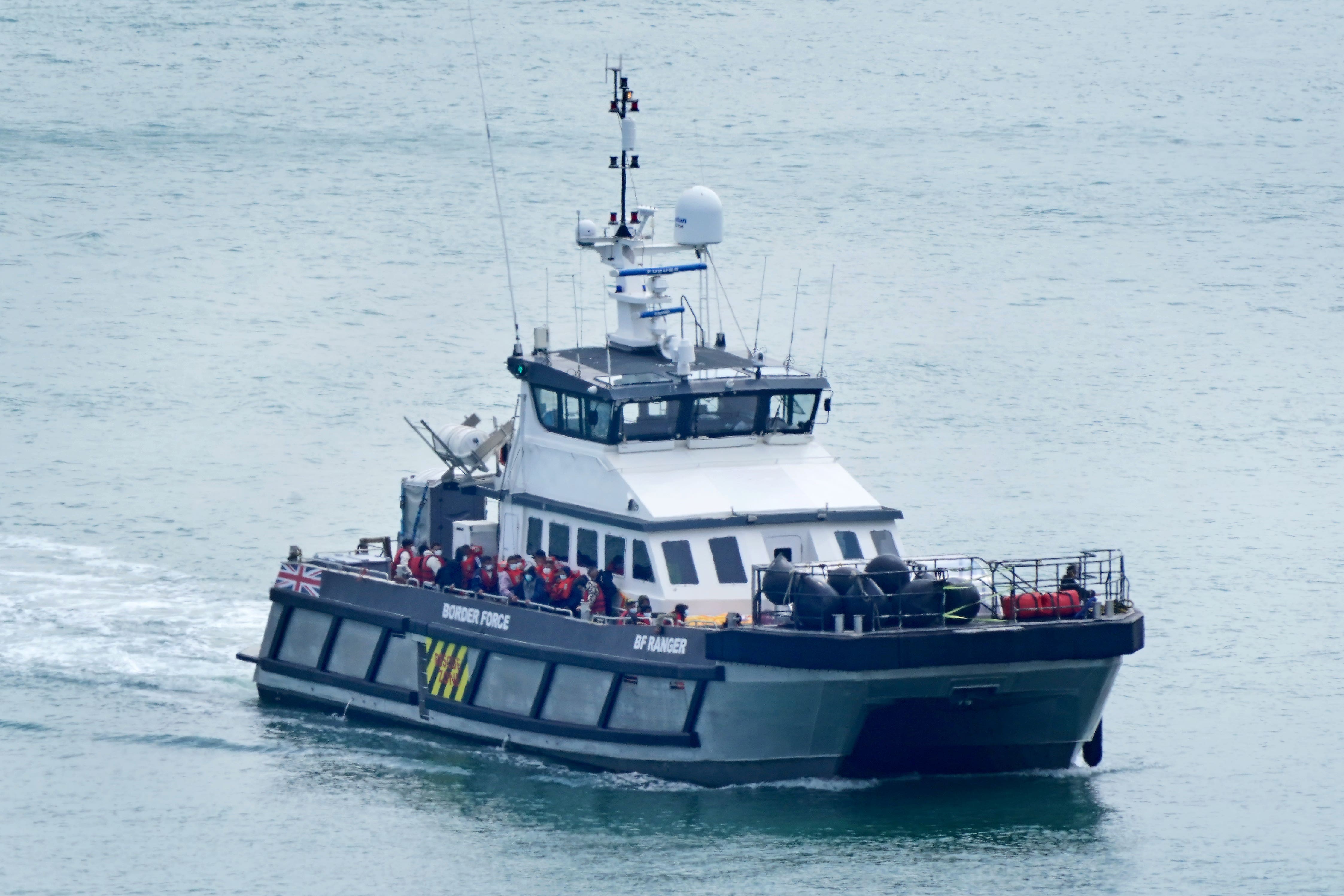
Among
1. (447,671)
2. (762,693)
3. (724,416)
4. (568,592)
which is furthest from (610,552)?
(762,693)

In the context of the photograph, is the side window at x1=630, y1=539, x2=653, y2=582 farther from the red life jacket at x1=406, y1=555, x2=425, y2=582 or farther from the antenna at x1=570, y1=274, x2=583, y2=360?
the antenna at x1=570, y1=274, x2=583, y2=360

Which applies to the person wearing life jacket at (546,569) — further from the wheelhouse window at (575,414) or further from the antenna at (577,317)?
the antenna at (577,317)

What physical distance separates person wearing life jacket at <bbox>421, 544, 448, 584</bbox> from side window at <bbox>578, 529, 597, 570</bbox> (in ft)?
5.84

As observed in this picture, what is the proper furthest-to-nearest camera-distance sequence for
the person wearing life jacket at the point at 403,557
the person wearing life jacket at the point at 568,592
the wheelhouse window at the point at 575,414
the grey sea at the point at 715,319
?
the person wearing life jacket at the point at 403,557 → the wheelhouse window at the point at 575,414 → the person wearing life jacket at the point at 568,592 → the grey sea at the point at 715,319

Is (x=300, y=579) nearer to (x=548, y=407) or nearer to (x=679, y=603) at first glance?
(x=548, y=407)

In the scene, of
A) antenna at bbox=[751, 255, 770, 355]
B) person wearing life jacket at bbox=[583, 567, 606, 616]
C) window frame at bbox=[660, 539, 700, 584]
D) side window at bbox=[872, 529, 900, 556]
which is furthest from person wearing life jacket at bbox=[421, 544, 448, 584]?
antenna at bbox=[751, 255, 770, 355]

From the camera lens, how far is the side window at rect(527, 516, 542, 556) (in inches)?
1135

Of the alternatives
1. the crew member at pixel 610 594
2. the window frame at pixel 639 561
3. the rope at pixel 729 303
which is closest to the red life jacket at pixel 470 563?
the crew member at pixel 610 594

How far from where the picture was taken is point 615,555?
90.9 ft

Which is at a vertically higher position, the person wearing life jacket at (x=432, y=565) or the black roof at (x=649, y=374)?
the black roof at (x=649, y=374)

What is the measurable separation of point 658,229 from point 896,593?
96.7 ft

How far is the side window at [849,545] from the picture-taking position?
2748cm

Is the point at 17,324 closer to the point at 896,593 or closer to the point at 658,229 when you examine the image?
the point at 658,229

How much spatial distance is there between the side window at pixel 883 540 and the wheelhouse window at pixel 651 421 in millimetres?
2548
